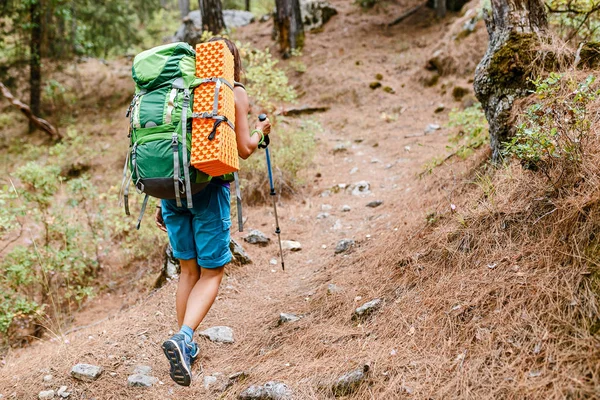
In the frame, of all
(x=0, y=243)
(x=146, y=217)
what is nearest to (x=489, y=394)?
(x=146, y=217)

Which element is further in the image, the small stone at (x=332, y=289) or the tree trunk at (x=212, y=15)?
the tree trunk at (x=212, y=15)

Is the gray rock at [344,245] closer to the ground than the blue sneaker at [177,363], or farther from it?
closer to the ground

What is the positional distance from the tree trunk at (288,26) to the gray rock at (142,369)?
12.9 m

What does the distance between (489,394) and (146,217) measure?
5103 mm

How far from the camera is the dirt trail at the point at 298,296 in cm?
292

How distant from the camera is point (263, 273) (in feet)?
15.5

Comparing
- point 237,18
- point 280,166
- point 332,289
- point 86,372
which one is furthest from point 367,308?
point 237,18

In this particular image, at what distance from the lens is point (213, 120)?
2586 millimetres

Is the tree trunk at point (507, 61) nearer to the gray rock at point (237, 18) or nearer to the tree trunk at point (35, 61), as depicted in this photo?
the tree trunk at point (35, 61)

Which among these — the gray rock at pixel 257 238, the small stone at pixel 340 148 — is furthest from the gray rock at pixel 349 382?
the small stone at pixel 340 148

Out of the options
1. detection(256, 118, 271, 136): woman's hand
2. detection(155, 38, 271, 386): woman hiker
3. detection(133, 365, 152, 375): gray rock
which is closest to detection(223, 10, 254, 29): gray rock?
detection(256, 118, 271, 136): woman's hand

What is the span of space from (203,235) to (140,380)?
3.69ft

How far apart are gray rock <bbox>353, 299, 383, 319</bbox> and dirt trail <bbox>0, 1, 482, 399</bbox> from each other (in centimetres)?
12

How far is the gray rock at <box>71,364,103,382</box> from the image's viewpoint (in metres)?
3.03
